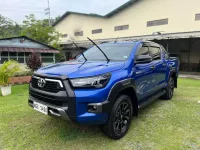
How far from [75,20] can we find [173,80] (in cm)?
Result: 2733

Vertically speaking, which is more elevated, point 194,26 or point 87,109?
point 194,26

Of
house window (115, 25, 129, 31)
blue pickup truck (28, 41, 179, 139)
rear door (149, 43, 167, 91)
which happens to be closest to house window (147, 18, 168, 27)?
house window (115, 25, 129, 31)

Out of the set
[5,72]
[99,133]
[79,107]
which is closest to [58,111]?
[79,107]

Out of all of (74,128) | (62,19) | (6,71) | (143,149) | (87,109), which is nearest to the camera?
(87,109)

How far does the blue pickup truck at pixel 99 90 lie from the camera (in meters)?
2.47

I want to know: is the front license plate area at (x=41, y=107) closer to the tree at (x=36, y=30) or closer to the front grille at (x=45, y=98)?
the front grille at (x=45, y=98)

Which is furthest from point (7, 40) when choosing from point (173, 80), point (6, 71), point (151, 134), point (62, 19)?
point (62, 19)

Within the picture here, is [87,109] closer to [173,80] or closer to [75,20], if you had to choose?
→ [173,80]

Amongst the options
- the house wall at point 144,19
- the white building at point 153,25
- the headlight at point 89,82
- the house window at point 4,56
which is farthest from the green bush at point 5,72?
the house wall at point 144,19

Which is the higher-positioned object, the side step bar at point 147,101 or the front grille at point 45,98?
the front grille at point 45,98

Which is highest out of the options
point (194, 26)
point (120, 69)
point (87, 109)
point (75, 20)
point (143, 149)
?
point (75, 20)

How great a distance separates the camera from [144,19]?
22.0 meters

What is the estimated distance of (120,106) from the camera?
2.92 m

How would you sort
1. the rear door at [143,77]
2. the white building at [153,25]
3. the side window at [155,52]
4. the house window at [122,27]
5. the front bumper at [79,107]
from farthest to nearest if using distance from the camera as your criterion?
the house window at [122,27]
the white building at [153,25]
the side window at [155,52]
the rear door at [143,77]
the front bumper at [79,107]
